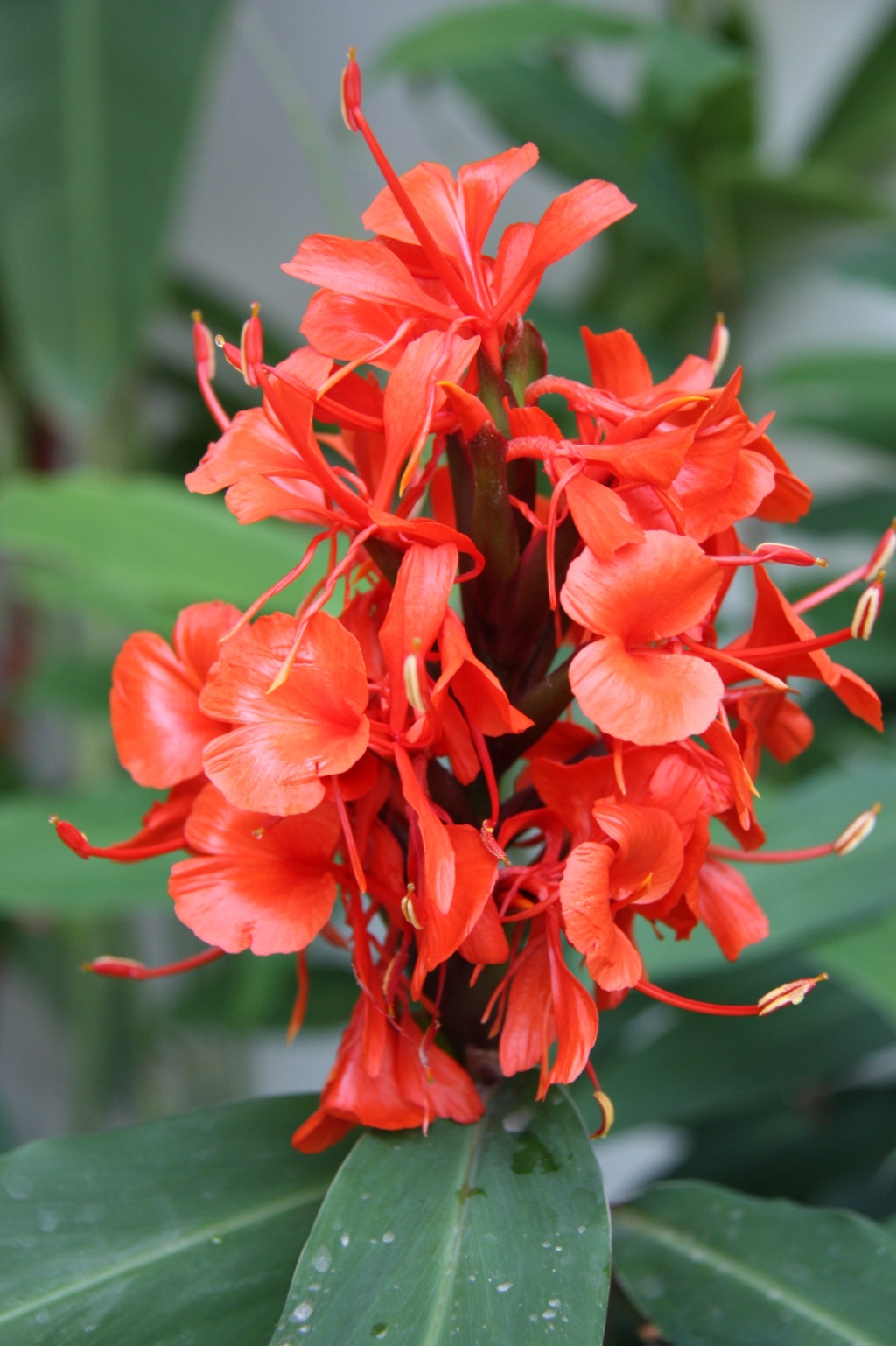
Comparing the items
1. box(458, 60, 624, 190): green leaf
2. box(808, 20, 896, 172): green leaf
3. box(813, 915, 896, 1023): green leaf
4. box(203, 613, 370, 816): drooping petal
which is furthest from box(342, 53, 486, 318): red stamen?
box(808, 20, 896, 172): green leaf

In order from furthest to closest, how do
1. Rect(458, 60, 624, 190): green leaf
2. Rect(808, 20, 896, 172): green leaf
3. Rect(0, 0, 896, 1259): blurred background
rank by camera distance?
Rect(808, 20, 896, 172): green leaf → Rect(458, 60, 624, 190): green leaf → Rect(0, 0, 896, 1259): blurred background

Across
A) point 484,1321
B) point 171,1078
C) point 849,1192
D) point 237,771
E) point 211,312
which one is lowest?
point 171,1078

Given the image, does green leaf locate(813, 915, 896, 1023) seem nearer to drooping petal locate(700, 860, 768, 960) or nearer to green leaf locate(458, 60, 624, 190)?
drooping petal locate(700, 860, 768, 960)

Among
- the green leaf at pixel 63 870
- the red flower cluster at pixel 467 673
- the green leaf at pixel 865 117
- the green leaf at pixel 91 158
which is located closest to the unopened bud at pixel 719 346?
the red flower cluster at pixel 467 673

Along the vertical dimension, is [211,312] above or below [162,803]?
below

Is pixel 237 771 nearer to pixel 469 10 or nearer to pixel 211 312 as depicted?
pixel 469 10

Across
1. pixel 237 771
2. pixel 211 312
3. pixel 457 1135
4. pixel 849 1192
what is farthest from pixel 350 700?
pixel 211 312

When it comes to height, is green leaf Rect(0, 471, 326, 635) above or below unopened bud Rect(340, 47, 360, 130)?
below

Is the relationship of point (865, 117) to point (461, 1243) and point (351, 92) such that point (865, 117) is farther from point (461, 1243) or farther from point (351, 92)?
point (461, 1243)
